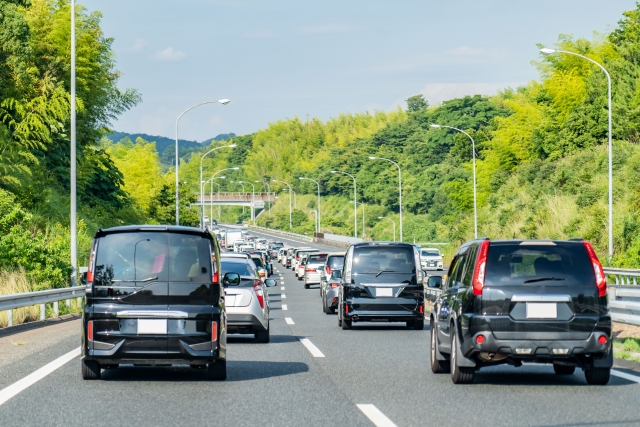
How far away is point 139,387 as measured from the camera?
11.5 m

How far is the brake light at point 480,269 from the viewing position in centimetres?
1144

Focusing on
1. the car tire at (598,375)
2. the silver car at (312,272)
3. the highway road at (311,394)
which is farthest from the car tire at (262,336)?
the silver car at (312,272)

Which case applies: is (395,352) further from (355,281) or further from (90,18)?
(90,18)

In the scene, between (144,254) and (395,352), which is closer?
(144,254)

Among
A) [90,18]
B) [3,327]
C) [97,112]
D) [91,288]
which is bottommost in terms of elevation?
[3,327]

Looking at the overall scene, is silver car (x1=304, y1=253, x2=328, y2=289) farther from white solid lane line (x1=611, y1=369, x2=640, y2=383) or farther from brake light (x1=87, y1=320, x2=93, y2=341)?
brake light (x1=87, y1=320, x2=93, y2=341)

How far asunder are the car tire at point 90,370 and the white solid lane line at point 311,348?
4.35 m

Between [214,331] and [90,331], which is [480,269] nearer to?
[214,331]

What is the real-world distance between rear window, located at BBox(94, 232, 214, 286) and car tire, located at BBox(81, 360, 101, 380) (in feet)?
3.20

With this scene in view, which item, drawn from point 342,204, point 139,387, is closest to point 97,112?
point 139,387

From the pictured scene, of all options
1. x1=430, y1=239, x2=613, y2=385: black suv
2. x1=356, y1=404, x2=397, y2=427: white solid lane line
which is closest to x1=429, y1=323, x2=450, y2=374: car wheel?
x1=430, y1=239, x2=613, y2=385: black suv

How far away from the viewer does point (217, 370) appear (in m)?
12.1

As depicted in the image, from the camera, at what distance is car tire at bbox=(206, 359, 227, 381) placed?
1207cm

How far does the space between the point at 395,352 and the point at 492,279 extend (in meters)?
5.11
